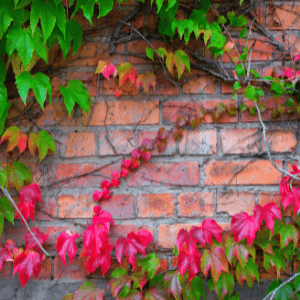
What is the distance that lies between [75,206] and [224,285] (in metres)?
0.62

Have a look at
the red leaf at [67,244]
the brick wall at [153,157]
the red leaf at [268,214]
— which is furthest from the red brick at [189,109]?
the red leaf at [67,244]

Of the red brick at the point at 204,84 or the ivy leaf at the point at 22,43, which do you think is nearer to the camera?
the ivy leaf at the point at 22,43

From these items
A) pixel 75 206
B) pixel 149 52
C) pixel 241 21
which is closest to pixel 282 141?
pixel 241 21

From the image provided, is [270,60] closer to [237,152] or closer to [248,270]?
[237,152]

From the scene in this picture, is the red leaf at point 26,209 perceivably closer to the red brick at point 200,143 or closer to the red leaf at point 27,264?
the red leaf at point 27,264

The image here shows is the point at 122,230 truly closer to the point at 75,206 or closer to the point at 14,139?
the point at 75,206

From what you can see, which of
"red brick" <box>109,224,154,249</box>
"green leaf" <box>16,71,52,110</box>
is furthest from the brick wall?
"green leaf" <box>16,71,52,110</box>

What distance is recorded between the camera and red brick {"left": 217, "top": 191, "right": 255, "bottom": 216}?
99 centimetres

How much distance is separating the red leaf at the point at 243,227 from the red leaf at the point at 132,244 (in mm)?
305

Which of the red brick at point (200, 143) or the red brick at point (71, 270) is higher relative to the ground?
the red brick at point (200, 143)

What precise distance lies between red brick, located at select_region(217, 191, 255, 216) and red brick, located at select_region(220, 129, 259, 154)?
0.55 ft

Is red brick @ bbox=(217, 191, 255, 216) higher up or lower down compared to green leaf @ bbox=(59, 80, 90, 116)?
lower down

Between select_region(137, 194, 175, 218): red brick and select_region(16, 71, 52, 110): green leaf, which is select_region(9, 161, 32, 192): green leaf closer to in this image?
select_region(16, 71, 52, 110): green leaf

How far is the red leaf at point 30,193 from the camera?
96 cm
